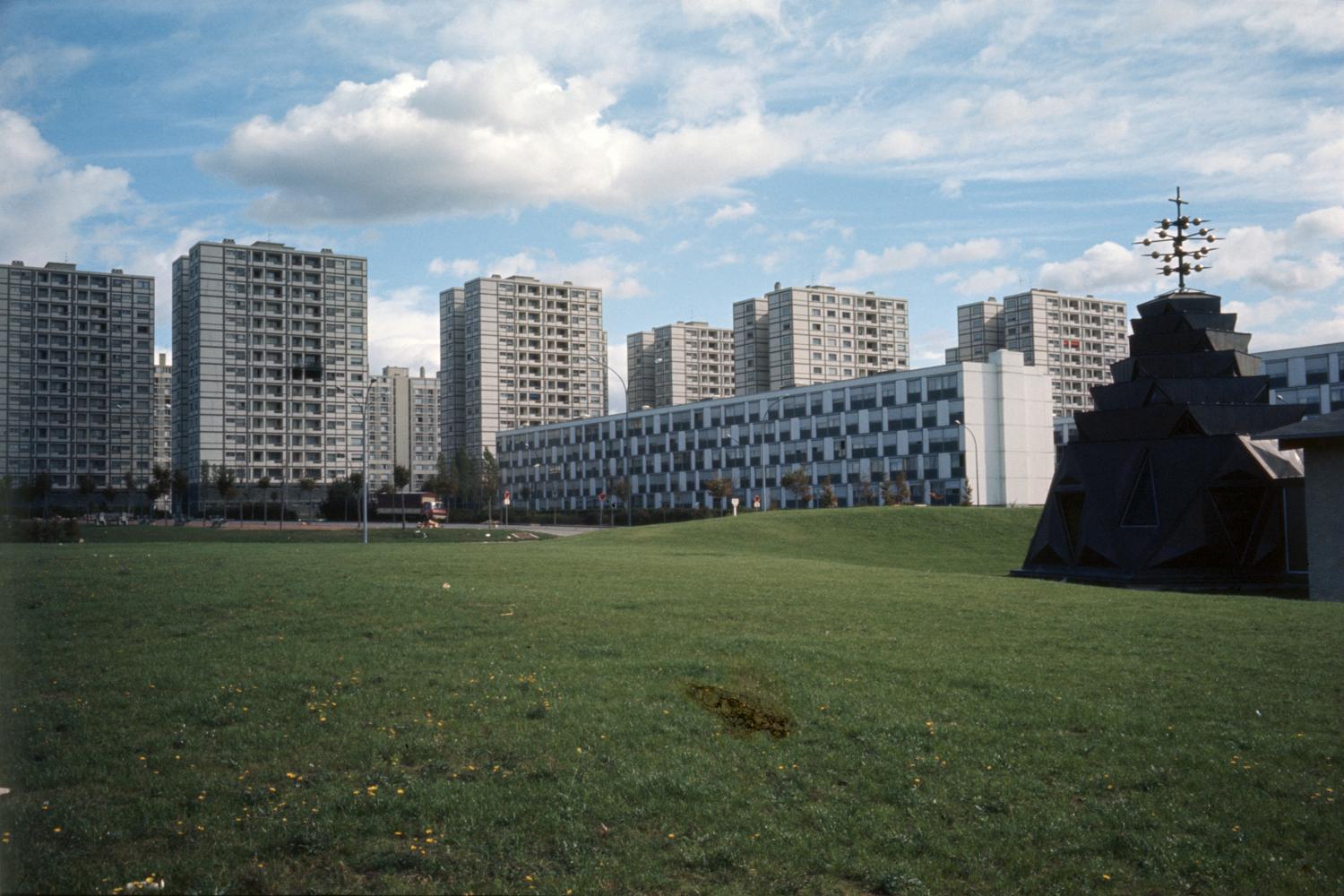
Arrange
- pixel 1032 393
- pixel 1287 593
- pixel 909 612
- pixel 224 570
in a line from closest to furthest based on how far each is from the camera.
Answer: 1. pixel 909 612
2. pixel 224 570
3. pixel 1287 593
4. pixel 1032 393

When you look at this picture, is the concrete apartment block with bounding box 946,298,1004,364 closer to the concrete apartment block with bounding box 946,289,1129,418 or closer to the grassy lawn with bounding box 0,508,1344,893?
the concrete apartment block with bounding box 946,289,1129,418

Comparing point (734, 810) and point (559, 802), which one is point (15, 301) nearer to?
point (559, 802)

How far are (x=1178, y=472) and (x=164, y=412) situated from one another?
159801mm

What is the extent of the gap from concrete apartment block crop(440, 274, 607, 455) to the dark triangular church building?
147015 millimetres

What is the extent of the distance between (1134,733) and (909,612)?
276 inches

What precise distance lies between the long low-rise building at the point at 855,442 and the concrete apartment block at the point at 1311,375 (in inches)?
863

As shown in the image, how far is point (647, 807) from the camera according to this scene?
832 centimetres

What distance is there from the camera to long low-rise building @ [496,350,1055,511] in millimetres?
104188

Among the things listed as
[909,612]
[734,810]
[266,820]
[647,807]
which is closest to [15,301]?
[266,820]

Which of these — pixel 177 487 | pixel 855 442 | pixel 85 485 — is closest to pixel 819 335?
pixel 855 442

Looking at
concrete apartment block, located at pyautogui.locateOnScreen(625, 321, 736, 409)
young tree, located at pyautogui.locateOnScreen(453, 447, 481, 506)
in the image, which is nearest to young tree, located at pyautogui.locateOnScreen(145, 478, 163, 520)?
young tree, located at pyautogui.locateOnScreen(453, 447, 481, 506)

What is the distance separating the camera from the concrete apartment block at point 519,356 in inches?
7077

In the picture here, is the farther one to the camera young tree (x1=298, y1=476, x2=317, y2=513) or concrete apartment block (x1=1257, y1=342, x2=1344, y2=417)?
young tree (x1=298, y1=476, x2=317, y2=513)

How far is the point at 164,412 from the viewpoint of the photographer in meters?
158
